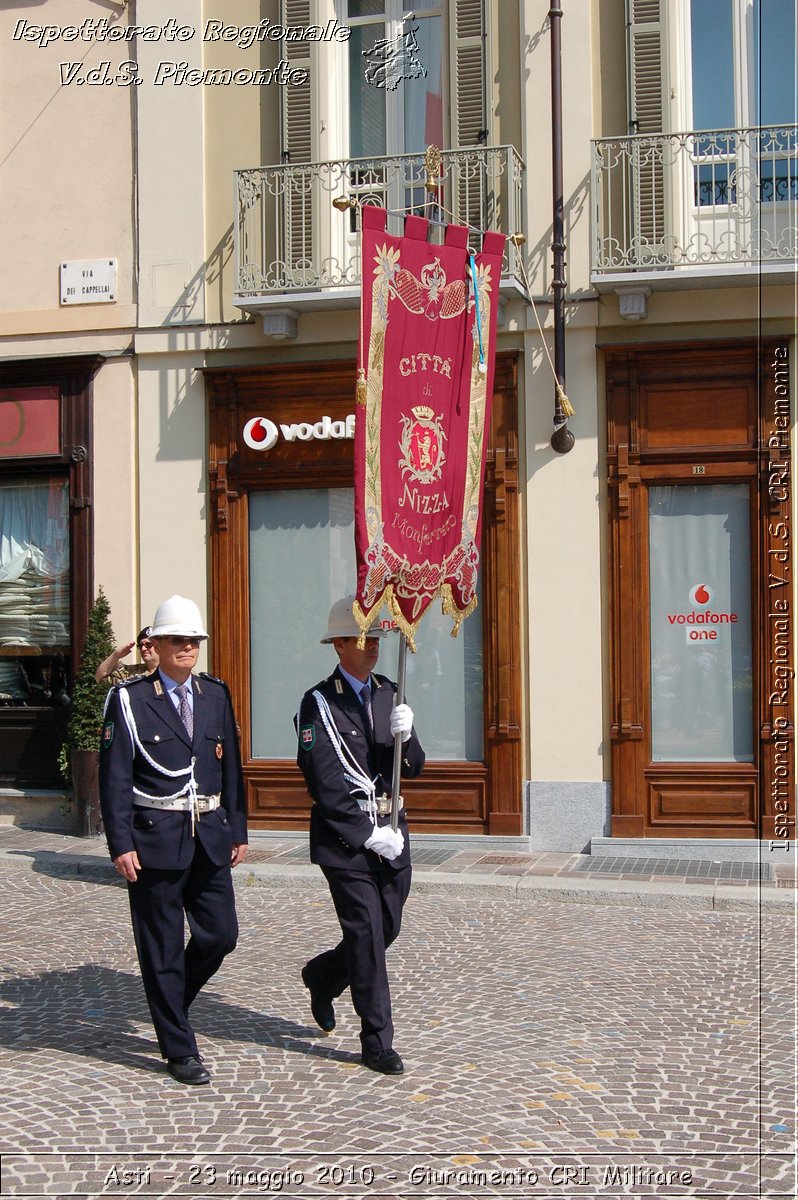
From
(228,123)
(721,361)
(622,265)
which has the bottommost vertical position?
(721,361)

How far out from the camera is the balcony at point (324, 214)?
41.5 feet

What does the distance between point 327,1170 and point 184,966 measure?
4.90 feet

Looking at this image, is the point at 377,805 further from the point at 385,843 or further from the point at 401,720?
the point at 401,720

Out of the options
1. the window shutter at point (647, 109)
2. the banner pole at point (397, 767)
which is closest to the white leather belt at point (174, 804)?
the banner pole at point (397, 767)

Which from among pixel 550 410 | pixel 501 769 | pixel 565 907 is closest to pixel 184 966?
pixel 565 907

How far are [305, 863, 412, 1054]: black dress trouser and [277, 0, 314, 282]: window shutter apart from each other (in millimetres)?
8124

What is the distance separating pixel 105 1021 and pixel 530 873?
4920mm

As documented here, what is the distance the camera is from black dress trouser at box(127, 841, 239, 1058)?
235 inches

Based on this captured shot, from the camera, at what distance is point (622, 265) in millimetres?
12102

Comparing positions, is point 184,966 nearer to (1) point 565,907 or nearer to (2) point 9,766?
(1) point 565,907

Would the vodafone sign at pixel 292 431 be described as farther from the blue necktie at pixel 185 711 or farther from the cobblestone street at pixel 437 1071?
the blue necktie at pixel 185 711

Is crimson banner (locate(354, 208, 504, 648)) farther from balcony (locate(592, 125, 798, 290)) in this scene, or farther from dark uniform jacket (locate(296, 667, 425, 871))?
balcony (locate(592, 125, 798, 290))

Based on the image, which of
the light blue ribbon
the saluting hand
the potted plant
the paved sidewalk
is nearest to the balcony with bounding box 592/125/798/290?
the paved sidewalk

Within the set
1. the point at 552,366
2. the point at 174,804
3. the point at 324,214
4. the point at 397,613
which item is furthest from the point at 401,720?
the point at 324,214
